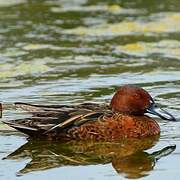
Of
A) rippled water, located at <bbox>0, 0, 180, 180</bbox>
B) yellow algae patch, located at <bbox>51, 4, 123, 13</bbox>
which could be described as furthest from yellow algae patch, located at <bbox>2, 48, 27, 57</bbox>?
yellow algae patch, located at <bbox>51, 4, 123, 13</bbox>

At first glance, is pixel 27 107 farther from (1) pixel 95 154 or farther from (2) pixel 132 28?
(2) pixel 132 28

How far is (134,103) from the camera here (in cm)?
982

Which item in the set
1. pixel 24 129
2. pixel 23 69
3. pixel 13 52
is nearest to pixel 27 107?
pixel 24 129

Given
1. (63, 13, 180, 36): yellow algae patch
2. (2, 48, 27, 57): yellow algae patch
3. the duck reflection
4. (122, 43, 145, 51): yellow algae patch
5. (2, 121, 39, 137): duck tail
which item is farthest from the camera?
(63, 13, 180, 36): yellow algae patch

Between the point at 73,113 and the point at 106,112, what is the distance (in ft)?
1.14

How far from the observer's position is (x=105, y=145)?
945cm

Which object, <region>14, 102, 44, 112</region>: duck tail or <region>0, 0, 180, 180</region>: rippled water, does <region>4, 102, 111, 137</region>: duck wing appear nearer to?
<region>14, 102, 44, 112</region>: duck tail

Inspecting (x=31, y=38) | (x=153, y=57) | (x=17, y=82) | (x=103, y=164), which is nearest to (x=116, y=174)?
(x=103, y=164)

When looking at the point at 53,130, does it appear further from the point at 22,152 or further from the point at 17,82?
the point at 17,82

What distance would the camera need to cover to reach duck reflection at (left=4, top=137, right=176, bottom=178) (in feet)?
28.0

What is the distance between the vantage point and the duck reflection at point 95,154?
28.0ft

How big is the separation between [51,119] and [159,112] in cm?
117

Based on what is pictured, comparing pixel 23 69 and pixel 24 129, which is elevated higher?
pixel 24 129

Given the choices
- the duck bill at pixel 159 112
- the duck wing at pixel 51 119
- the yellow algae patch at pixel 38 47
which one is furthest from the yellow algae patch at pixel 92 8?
the duck wing at pixel 51 119
